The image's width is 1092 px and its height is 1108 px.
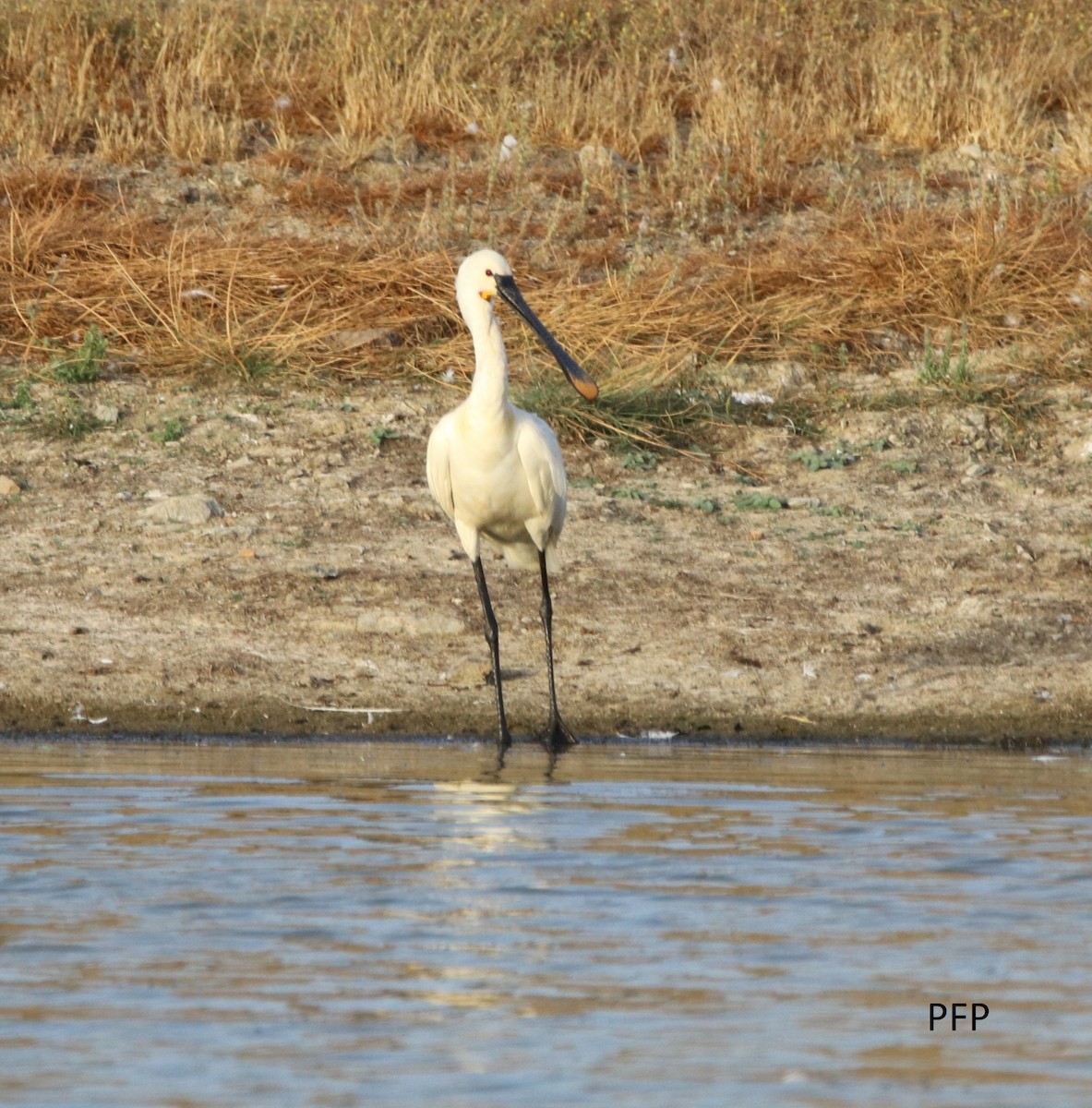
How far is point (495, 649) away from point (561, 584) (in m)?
1.09

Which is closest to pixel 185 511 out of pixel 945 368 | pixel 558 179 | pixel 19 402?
pixel 19 402

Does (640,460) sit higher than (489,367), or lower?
lower

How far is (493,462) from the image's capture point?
8.20m

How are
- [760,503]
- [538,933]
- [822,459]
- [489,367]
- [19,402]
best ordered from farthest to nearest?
[19,402] → [822,459] → [760,503] → [489,367] → [538,933]

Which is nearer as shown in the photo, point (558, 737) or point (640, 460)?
point (558, 737)

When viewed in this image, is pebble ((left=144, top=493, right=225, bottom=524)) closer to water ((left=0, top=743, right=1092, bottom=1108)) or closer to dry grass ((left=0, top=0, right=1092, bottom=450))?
dry grass ((left=0, top=0, right=1092, bottom=450))

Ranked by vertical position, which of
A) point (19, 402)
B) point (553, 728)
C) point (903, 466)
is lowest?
point (553, 728)

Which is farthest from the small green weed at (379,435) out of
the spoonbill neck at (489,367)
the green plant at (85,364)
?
the spoonbill neck at (489,367)

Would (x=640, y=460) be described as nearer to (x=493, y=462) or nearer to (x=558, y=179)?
(x=493, y=462)

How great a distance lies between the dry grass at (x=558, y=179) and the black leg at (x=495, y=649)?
2.43 meters

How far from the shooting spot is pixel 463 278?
8.58 m

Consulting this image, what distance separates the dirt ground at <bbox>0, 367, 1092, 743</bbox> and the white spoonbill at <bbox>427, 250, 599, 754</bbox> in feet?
1.24

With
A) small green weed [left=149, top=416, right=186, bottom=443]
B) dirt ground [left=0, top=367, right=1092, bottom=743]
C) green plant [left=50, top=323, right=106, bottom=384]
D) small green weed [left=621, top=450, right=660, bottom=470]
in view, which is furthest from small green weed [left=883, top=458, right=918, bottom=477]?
green plant [left=50, top=323, right=106, bottom=384]

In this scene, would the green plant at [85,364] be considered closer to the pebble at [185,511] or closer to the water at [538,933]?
the pebble at [185,511]
